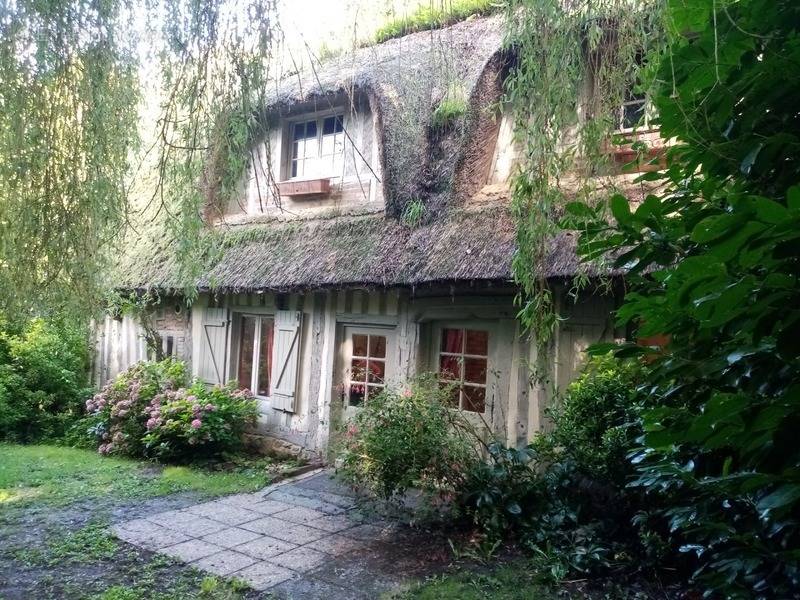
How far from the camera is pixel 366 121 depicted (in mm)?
6930

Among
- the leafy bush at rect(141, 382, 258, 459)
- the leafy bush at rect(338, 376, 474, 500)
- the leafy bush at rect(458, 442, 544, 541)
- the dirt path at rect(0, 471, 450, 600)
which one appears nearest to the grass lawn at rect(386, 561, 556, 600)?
the dirt path at rect(0, 471, 450, 600)

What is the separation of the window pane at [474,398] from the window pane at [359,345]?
1382 mm

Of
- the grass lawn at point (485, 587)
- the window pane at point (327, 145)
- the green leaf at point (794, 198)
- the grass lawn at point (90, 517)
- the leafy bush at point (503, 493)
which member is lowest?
the grass lawn at point (90, 517)

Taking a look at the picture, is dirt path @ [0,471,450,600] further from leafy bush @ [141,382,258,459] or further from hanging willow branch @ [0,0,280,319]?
hanging willow branch @ [0,0,280,319]

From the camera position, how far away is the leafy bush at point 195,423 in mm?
6918

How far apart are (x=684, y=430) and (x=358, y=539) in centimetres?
393

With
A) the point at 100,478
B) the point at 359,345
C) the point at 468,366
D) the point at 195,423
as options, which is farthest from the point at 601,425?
the point at 100,478

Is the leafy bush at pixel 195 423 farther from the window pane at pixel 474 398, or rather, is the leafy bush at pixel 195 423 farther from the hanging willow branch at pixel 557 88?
the hanging willow branch at pixel 557 88

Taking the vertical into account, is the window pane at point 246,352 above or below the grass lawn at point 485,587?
above

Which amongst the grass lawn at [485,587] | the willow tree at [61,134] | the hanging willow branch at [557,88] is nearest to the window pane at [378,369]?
the grass lawn at [485,587]

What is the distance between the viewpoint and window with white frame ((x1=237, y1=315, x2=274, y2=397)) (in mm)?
7816

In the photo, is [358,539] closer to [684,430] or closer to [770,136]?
[684,430]

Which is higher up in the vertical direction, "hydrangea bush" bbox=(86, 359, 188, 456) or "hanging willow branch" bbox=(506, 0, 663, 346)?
"hanging willow branch" bbox=(506, 0, 663, 346)

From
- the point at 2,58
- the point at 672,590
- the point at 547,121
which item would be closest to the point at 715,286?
the point at 547,121
